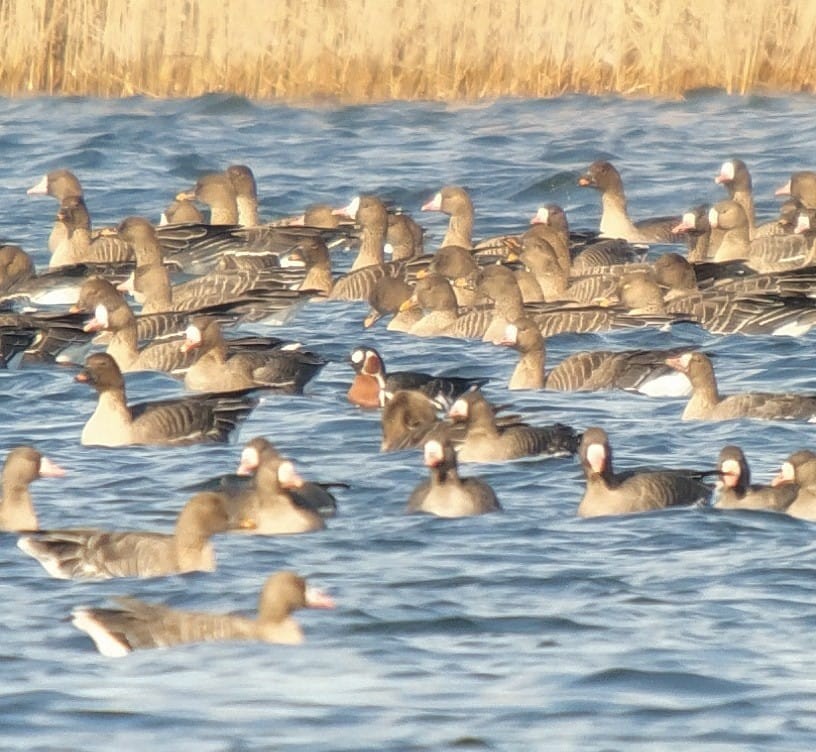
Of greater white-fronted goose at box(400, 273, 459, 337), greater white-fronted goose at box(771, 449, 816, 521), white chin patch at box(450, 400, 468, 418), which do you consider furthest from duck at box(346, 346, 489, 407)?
greater white-fronted goose at box(771, 449, 816, 521)

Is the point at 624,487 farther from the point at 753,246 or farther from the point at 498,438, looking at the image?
the point at 753,246

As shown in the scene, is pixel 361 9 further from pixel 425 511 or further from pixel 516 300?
pixel 425 511

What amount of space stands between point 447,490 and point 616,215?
38.0 feet

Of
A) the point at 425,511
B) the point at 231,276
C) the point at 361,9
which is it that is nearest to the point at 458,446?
the point at 425,511

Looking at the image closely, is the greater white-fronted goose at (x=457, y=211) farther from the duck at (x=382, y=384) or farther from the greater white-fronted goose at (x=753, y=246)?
the duck at (x=382, y=384)

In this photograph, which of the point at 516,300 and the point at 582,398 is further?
the point at 516,300

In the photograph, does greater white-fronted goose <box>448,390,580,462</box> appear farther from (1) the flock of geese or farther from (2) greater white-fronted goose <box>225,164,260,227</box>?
(2) greater white-fronted goose <box>225,164,260,227</box>

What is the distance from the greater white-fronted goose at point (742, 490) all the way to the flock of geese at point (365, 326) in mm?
13

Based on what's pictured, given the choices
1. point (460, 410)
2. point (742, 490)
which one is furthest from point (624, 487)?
point (460, 410)

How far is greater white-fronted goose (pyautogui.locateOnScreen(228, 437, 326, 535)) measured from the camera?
12500 mm

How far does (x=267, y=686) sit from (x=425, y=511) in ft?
10.5

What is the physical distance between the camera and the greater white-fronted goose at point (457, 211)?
23453 mm

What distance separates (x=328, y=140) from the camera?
101 feet

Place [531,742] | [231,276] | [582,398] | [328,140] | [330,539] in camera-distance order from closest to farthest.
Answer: [531,742]
[330,539]
[582,398]
[231,276]
[328,140]
